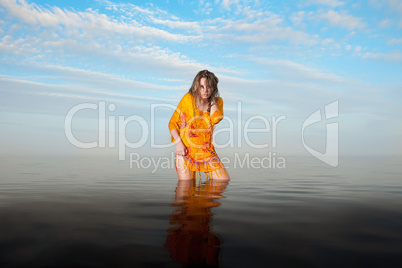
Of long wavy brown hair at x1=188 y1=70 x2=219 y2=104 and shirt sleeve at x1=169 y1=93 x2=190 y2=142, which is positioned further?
shirt sleeve at x1=169 y1=93 x2=190 y2=142

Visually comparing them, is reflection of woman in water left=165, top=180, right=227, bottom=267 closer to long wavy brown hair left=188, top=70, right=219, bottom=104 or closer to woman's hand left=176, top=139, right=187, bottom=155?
woman's hand left=176, top=139, right=187, bottom=155

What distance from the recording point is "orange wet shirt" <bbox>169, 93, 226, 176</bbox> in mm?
5000

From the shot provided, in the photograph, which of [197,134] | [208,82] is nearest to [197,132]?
[197,134]

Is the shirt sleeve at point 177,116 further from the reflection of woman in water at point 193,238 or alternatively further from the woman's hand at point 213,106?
the reflection of woman in water at point 193,238

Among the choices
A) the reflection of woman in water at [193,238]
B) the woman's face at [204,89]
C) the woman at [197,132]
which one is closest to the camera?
the reflection of woman in water at [193,238]

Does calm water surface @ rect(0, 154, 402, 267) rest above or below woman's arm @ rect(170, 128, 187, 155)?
below

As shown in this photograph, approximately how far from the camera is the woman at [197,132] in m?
5.00

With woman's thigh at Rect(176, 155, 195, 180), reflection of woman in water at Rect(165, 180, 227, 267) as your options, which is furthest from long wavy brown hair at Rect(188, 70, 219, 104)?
reflection of woman in water at Rect(165, 180, 227, 267)

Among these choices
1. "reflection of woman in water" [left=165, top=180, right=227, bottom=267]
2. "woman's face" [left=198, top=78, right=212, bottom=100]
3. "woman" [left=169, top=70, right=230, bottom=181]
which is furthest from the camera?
"woman" [left=169, top=70, right=230, bottom=181]

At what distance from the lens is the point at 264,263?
1259 millimetres

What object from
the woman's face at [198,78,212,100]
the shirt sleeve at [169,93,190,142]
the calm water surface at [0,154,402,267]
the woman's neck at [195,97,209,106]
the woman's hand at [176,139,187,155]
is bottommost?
the calm water surface at [0,154,402,267]

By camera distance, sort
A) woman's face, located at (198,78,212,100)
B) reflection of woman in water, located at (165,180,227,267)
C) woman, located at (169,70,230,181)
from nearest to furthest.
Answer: reflection of woman in water, located at (165,180,227,267), woman's face, located at (198,78,212,100), woman, located at (169,70,230,181)

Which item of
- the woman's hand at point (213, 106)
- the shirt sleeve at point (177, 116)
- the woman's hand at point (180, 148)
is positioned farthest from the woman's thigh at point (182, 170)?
the woman's hand at point (213, 106)

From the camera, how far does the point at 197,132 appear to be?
199 inches
